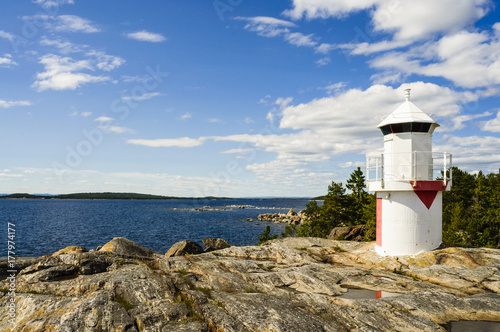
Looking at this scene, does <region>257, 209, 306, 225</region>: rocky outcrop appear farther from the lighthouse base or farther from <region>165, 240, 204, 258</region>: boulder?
the lighthouse base

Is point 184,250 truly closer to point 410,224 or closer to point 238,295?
point 238,295

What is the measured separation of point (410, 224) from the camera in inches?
731

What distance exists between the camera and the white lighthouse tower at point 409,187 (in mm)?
18562

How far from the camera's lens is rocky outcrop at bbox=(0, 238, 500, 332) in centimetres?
934

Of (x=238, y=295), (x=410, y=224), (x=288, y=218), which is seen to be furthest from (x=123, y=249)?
(x=288, y=218)

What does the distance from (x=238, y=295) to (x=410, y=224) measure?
12220 mm

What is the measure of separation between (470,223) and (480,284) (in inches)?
1139

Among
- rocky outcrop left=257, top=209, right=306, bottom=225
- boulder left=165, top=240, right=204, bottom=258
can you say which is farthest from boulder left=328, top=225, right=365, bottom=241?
rocky outcrop left=257, top=209, right=306, bottom=225

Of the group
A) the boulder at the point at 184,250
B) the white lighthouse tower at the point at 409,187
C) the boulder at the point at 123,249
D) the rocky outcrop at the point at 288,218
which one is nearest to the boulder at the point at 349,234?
the white lighthouse tower at the point at 409,187

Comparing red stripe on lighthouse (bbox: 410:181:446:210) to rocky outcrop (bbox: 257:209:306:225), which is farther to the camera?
rocky outcrop (bbox: 257:209:306:225)

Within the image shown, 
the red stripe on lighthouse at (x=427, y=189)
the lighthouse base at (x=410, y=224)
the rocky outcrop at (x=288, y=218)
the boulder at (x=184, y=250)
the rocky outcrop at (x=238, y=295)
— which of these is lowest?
the rocky outcrop at (x=288, y=218)

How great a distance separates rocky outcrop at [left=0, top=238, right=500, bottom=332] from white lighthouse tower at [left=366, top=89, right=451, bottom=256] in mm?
1950

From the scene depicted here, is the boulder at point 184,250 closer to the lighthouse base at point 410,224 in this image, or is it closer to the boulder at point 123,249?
the boulder at point 123,249

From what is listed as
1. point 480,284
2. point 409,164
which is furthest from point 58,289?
point 409,164
